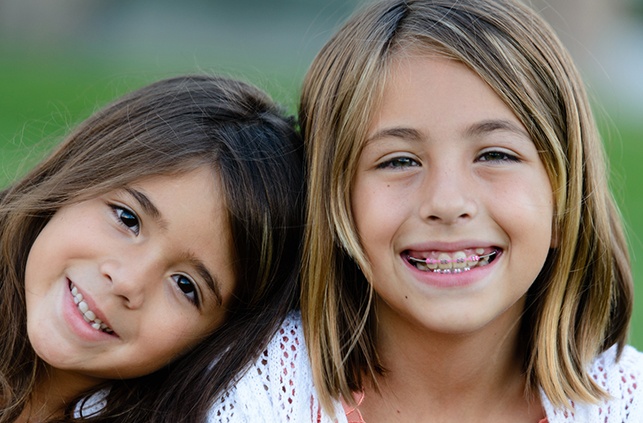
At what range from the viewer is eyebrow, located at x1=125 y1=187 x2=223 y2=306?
2355 mm

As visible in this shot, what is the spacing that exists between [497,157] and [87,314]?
102 cm

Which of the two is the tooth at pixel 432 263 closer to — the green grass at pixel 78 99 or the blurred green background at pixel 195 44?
the green grass at pixel 78 99

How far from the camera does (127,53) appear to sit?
10.8 meters

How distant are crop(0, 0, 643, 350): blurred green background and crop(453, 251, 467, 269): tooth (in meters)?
5.04

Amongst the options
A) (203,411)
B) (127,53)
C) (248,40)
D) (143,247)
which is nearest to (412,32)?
(143,247)

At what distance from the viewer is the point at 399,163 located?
89.5 inches

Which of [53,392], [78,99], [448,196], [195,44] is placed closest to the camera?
[448,196]

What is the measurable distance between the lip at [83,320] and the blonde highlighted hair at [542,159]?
0.48 metres

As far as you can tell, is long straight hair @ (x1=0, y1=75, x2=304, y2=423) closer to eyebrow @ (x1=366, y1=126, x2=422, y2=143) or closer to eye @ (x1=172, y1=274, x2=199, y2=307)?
eye @ (x1=172, y1=274, x2=199, y2=307)

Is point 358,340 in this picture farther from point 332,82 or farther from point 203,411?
point 332,82

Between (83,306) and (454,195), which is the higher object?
(454,195)

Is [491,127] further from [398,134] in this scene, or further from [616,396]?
[616,396]

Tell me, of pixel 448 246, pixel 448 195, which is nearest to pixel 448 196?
pixel 448 195

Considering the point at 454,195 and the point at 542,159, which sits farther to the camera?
the point at 542,159
